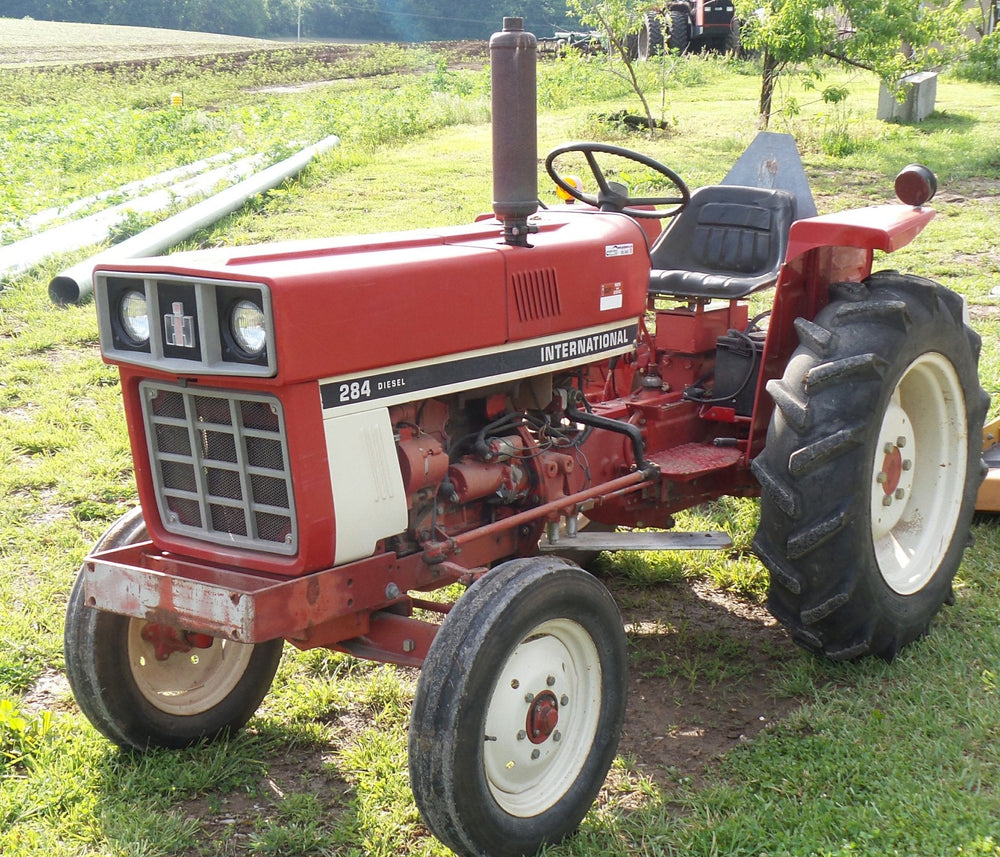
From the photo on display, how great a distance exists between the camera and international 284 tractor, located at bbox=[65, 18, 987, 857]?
262 cm

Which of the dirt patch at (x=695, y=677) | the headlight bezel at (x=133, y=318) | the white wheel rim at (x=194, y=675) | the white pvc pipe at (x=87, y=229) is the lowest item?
the dirt patch at (x=695, y=677)

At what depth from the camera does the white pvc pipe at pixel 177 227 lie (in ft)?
24.7

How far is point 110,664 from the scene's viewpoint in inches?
121

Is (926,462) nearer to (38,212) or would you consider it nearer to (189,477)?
(189,477)

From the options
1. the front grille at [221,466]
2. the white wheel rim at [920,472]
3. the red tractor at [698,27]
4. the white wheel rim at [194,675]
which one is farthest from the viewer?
the red tractor at [698,27]

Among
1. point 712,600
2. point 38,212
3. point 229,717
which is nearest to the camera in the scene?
point 229,717

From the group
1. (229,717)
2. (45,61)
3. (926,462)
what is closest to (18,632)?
(229,717)

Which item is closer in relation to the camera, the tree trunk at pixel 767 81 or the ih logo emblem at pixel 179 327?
the ih logo emblem at pixel 179 327

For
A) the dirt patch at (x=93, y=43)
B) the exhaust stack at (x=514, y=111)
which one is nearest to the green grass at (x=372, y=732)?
the exhaust stack at (x=514, y=111)

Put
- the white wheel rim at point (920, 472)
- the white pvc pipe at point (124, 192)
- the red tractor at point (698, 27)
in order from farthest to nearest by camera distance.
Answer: the red tractor at point (698, 27), the white pvc pipe at point (124, 192), the white wheel rim at point (920, 472)

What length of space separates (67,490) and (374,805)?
2.66 m

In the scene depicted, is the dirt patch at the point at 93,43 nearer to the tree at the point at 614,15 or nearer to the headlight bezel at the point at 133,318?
the tree at the point at 614,15

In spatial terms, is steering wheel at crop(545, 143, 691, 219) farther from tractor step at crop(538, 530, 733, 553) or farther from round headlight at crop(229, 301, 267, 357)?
round headlight at crop(229, 301, 267, 357)

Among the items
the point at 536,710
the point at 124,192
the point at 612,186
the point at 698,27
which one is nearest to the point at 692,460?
the point at 612,186
